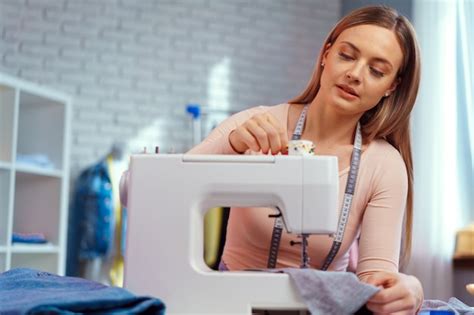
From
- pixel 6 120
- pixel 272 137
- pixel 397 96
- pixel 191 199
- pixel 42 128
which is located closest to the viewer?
pixel 191 199

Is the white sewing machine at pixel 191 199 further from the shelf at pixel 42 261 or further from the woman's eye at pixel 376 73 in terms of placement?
the shelf at pixel 42 261

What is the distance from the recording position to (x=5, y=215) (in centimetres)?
411

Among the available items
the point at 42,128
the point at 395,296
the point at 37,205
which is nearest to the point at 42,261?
the point at 37,205

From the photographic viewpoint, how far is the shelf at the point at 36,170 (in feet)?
14.0

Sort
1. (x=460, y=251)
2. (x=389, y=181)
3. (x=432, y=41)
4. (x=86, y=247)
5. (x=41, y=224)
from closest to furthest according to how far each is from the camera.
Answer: (x=389, y=181), (x=460, y=251), (x=432, y=41), (x=41, y=224), (x=86, y=247)

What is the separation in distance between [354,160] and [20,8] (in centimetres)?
392

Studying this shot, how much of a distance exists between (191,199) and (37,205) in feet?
11.4

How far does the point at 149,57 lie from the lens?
5.36m

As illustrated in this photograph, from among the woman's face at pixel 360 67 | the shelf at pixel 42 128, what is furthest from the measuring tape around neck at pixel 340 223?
the shelf at pixel 42 128

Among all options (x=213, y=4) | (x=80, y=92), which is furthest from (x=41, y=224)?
(x=213, y=4)

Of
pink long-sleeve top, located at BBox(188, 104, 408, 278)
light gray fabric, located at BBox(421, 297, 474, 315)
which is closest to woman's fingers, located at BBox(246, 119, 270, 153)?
pink long-sleeve top, located at BBox(188, 104, 408, 278)

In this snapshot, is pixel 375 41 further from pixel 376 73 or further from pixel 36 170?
pixel 36 170

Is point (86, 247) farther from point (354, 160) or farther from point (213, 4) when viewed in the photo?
point (354, 160)

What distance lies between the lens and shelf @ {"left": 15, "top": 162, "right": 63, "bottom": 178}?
4277 millimetres
